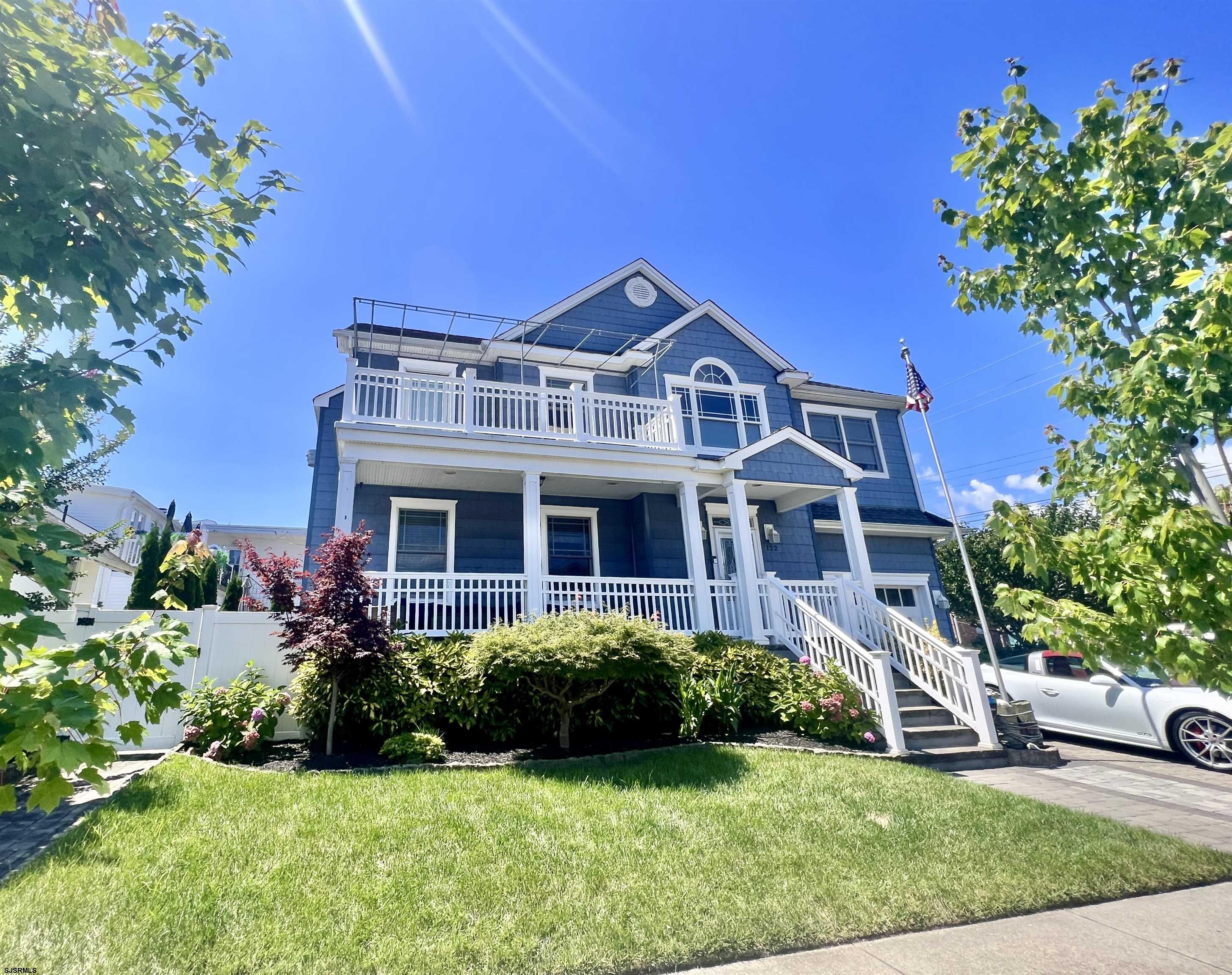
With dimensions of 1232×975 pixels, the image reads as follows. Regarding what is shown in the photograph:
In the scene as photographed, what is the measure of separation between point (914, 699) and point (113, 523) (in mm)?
25228

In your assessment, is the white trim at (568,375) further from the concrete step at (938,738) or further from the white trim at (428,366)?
the concrete step at (938,738)

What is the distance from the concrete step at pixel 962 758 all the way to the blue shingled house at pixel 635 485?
0.33 m

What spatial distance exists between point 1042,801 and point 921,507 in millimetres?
10893

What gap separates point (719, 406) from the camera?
14648 millimetres

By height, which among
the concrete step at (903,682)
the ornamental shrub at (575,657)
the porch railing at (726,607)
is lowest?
the concrete step at (903,682)

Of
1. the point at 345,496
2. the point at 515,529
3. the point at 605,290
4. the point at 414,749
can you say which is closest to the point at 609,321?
the point at 605,290

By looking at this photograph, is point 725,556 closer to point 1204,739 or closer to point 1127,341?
point 1204,739

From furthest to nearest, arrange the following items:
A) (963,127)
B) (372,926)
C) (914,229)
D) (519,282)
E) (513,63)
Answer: (519,282) → (914,229) → (513,63) → (963,127) → (372,926)

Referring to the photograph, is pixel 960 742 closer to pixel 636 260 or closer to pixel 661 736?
pixel 661 736

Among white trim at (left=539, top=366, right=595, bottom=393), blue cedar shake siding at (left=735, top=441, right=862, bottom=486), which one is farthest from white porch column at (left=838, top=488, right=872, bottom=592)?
white trim at (left=539, top=366, right=595, bottom=393)

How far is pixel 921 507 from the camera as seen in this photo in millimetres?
16016

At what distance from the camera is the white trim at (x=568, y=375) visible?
13.9m

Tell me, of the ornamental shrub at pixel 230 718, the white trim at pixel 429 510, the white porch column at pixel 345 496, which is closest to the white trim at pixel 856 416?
the white trim at pixel 429 510

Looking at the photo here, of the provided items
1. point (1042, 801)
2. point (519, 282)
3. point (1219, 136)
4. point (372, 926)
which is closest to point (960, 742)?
A: point (1042, 801)
